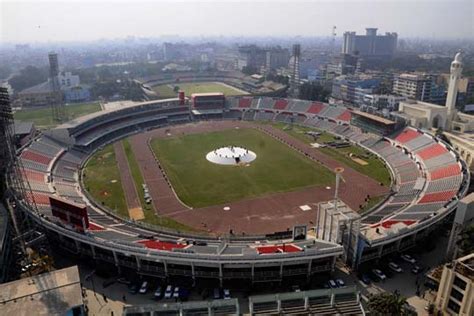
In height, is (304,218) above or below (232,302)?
below

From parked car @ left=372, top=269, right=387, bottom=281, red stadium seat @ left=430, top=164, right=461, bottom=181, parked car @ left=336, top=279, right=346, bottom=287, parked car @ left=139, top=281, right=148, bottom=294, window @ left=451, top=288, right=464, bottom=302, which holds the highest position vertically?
red stadium seat @ left=430, top=164, right=461, bottom=181

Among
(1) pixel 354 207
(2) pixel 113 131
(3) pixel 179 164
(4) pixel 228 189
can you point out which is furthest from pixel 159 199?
(2) pixel 113 131

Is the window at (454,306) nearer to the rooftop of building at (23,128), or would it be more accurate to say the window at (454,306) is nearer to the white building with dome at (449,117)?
the white building with dome at (449,117)

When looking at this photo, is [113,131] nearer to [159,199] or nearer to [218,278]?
[159,199]

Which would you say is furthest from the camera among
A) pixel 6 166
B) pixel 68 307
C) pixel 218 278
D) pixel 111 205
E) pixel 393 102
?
pixel 393 102

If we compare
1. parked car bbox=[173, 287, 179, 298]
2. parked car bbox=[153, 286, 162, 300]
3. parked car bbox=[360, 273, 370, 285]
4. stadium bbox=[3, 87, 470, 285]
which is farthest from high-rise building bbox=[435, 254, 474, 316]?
parked car bbox=[153, 286, 162, 300]

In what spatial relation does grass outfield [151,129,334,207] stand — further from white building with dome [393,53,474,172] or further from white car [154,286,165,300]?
white building with dome [393,53,474,172]
